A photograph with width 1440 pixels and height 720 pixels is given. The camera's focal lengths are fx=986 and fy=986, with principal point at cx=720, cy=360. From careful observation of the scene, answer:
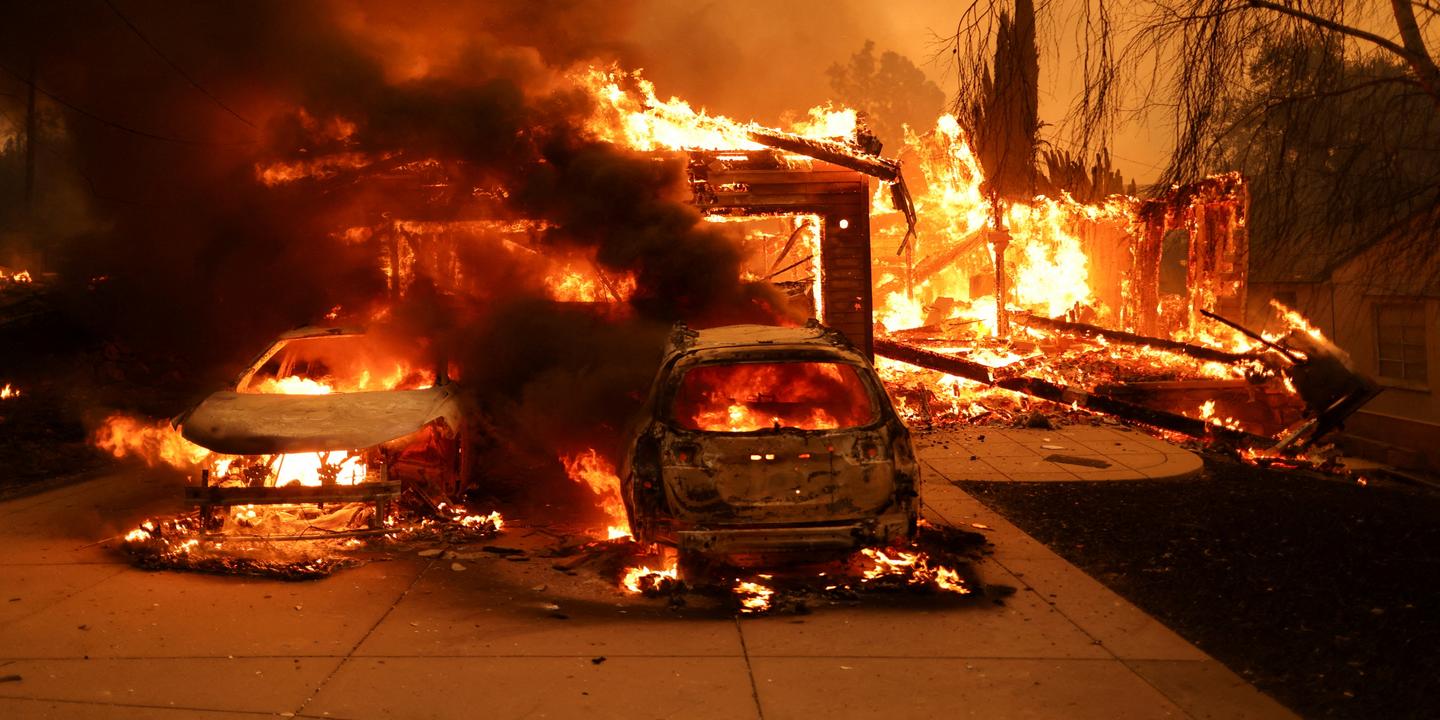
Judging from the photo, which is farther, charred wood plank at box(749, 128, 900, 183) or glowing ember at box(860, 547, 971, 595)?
charred wood plank at box(749, 128, 900, 183)

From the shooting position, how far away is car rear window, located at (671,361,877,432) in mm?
6934

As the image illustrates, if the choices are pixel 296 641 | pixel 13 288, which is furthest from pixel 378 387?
pixel 13 288

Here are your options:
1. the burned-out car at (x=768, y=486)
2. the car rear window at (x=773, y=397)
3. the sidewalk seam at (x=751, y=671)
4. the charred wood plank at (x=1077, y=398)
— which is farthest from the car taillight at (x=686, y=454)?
the charred wood plank at (x=1077, y=398)

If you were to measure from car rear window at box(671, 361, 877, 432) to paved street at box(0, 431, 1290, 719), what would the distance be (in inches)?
58.0

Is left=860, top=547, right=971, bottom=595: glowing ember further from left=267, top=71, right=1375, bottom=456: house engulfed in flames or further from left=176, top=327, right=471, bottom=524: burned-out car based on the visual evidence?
left=176, top=327, right=471, bottom=524: burned-out car

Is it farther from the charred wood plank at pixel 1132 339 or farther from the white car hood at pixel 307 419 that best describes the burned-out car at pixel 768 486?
the charred wood plank at pixel 1132 339

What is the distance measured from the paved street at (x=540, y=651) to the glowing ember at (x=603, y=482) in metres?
0.99

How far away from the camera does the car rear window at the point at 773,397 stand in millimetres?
6934

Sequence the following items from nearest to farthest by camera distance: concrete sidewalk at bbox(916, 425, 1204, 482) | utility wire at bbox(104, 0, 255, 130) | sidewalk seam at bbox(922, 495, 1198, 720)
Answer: sidewalk seam at bbox(922, 495, 1198, 720)
concrete sidewalk at bbox(916, 425, 1204, 482)
utility wire at bbox(104, 0, 255, 130)

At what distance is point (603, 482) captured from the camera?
26.0 ft

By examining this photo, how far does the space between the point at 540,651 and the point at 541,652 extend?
0.7 inches

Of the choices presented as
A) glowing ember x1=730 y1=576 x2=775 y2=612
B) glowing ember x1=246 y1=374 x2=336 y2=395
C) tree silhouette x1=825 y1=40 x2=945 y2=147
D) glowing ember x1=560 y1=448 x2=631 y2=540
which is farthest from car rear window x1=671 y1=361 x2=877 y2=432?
tree silhouette x1=825 y1=40 x2=945 y2=147

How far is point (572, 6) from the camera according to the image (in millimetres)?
16922

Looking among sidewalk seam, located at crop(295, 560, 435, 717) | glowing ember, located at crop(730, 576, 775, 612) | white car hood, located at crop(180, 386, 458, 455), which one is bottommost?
glowing ember, located at crop(730, 576, 775, 612)
